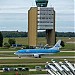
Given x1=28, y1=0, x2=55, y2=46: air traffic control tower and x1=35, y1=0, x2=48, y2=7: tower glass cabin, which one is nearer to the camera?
x1=28, y1=0, x2=55, y2=46: air traffic control tower

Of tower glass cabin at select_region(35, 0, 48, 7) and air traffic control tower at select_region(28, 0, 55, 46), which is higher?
tower glass cabin at select_region(35, 0, 48, 7)

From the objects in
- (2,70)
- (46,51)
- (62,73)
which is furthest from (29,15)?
(62,73)

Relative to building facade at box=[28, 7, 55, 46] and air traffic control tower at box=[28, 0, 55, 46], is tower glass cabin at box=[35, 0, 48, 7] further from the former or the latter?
building facade at box=[28, 7, 55, 46]

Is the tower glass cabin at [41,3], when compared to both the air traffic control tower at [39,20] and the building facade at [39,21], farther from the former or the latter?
the building facade at [39,21]

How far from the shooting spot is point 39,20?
130m

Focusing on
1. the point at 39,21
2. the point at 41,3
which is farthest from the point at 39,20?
the point at 41,3

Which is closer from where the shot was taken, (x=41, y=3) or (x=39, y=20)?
→ (x=39, y=20)

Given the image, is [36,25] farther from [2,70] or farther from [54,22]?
[2,70]

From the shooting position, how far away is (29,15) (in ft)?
426

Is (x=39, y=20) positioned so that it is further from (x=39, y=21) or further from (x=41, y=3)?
(x=41, y=3)

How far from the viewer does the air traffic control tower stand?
128250 mm

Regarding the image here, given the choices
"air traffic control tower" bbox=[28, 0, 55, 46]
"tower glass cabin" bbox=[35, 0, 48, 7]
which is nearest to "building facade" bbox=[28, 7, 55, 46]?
"air traffic control tower" bbox=[28, 0, 55, 46]

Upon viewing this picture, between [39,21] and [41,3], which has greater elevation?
[41,3]

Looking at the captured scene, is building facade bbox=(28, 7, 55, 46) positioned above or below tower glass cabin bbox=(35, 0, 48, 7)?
below
